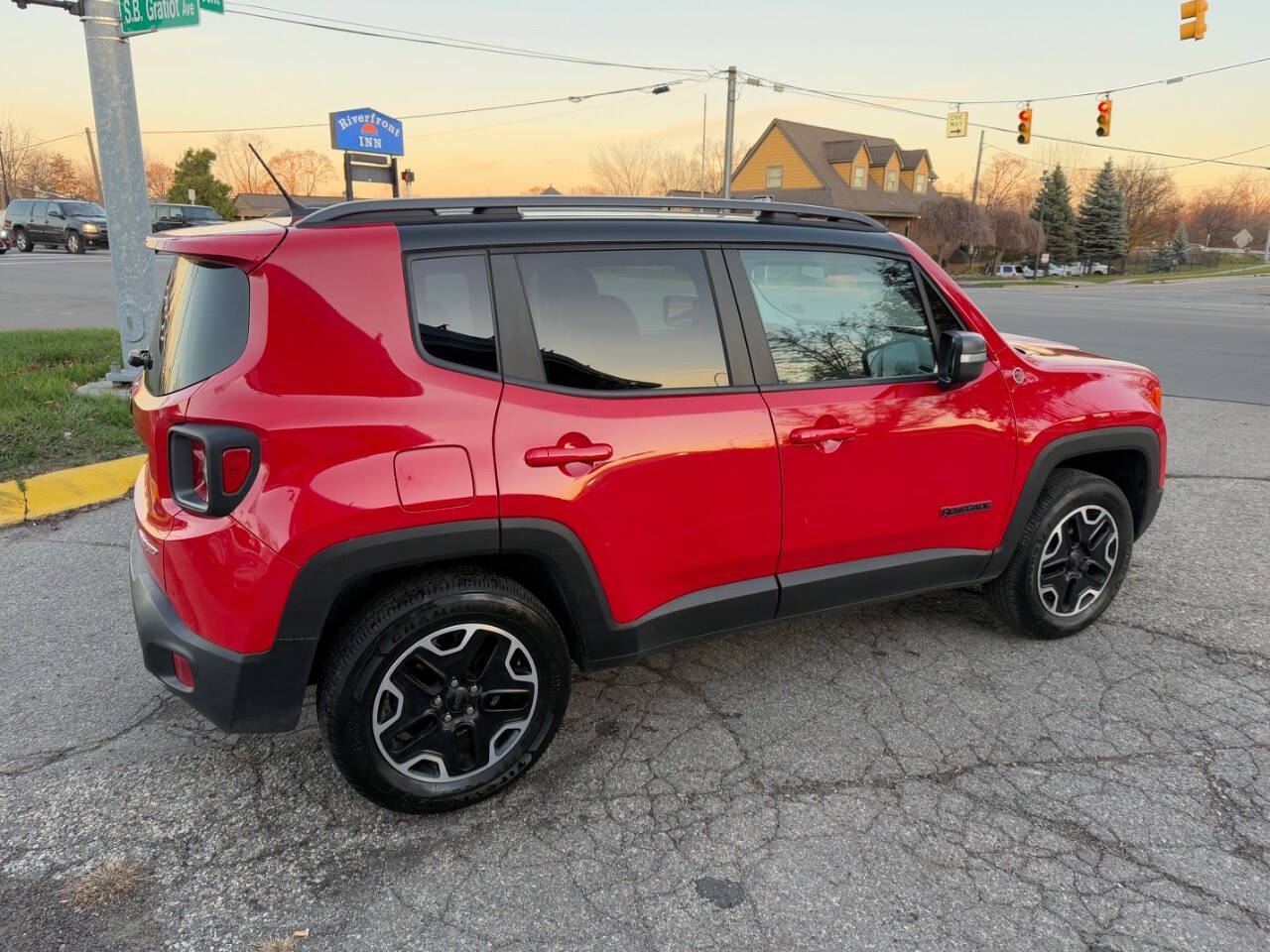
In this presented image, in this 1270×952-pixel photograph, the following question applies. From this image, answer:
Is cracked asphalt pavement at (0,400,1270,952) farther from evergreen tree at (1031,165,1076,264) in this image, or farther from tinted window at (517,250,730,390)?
evergreen tree at (1031,165,1076,264)

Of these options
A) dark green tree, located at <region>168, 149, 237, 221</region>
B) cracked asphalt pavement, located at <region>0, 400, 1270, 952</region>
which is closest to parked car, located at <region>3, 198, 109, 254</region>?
dark green tree, located at <region>168, 149, 237, 221</region>

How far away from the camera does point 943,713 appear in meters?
3.18

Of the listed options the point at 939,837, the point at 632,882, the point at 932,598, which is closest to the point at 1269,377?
the point at 932,598

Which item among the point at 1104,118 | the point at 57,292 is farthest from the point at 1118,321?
the point at 57,292

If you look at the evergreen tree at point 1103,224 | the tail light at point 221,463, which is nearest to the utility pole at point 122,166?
the tail light at point 221,463

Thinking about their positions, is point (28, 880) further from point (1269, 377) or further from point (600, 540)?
point (1269, 377)

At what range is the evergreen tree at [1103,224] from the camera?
Result: 65.6 metres

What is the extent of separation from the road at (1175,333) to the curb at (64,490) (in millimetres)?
10393

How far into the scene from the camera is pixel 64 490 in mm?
5438

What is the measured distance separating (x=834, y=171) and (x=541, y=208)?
54.1 metres

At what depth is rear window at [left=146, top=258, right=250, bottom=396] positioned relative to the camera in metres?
2.34

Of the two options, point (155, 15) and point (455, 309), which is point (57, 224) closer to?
point (155, 15)

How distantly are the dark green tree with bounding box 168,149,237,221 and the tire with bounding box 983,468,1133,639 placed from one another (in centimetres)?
5644

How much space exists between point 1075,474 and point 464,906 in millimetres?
2899
